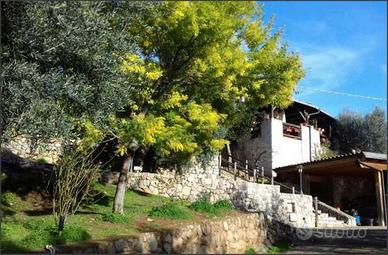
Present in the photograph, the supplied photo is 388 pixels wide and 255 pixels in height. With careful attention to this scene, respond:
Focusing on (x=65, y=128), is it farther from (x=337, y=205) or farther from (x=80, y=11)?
(x=337, y=205)

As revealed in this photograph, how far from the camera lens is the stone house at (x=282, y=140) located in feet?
106

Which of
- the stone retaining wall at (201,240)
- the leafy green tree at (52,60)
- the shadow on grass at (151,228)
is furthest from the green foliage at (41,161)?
the leafy green tree at (52,60)

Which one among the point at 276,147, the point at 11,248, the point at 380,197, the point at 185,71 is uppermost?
the point at 276,147


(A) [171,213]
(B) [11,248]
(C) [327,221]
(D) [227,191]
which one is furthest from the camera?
(C) [327,221]

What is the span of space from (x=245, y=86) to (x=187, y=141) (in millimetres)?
4836

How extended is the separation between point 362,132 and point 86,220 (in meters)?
24.3

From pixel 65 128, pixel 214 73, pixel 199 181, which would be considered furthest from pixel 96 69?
pixel 199 181

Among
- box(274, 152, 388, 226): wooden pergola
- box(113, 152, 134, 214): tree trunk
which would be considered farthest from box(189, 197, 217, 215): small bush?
box(274, 152, 388, 226): wooden pergola

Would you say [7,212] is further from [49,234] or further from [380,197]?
[380,197]

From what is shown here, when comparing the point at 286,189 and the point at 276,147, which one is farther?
the point at 276,147

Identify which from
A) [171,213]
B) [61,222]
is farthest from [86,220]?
[171,213]

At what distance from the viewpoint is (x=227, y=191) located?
947 inches

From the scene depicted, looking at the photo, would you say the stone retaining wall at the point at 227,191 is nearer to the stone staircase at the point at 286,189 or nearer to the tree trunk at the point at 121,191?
the stone staircase at the point at 286,189

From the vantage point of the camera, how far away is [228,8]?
15.2m
